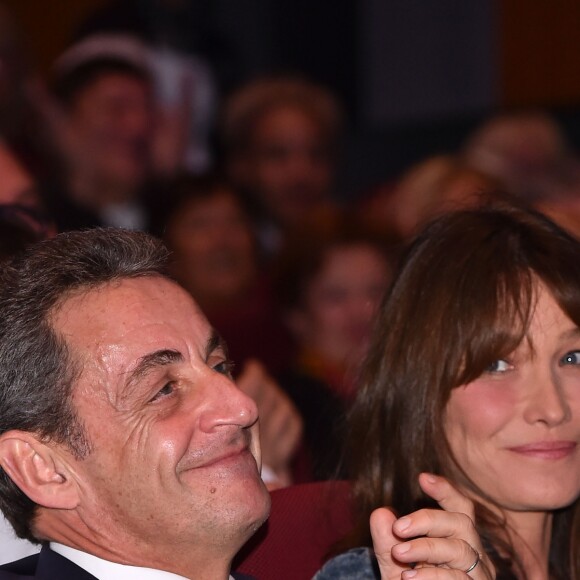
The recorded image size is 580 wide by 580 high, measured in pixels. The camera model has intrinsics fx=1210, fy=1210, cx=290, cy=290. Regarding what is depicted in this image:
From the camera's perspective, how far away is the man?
74.9 inches

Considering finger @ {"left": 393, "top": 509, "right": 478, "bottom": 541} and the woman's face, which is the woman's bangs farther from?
finger @ {"left": 393, "top": 509, "right": 478, "bottom": 541}

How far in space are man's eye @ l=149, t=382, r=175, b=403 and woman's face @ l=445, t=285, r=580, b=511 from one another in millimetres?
586

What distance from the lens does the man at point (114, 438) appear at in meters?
1.90

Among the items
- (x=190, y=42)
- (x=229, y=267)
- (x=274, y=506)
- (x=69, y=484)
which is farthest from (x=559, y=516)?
(x=190, y=42)

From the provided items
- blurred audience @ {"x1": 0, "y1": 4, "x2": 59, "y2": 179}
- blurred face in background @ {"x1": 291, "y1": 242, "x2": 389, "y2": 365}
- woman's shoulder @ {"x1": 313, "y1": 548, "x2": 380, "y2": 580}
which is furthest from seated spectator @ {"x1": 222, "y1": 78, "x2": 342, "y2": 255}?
woman's shoulder @ {"x1": 313, "y1": 548, "x2": 380, "y2": 580}

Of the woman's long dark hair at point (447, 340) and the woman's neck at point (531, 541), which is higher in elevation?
the woman's long dark hair at point (447, 340)

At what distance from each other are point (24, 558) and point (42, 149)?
7.71 ft

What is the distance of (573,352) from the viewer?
2275 mm

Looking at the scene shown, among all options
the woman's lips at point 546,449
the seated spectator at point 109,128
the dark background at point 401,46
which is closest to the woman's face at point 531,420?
the woman's lips at point 546,449

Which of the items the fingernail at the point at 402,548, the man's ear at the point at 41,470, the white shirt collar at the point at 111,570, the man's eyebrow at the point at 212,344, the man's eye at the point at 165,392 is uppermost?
the man's eyebrow at the point at 212,344

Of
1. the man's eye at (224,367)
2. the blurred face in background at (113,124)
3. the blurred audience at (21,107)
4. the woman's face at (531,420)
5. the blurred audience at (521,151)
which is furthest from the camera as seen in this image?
the blurred audience at (521,151)

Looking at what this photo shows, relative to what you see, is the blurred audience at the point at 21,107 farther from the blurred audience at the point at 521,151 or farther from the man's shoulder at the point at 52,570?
the blurred audience at the point at 521,151

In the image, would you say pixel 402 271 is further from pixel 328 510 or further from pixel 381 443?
pixel 328 510

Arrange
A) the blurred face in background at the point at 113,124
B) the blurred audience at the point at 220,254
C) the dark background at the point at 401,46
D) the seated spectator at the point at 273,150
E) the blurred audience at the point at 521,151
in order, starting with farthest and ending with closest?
the dark background at the point at 401,46 → the blurred audience at the point at 521,151 → the seated spectator at the point at 273,150 → the blurred face in background at the point at 113,124 → the blurred audience at the point at 220,254
